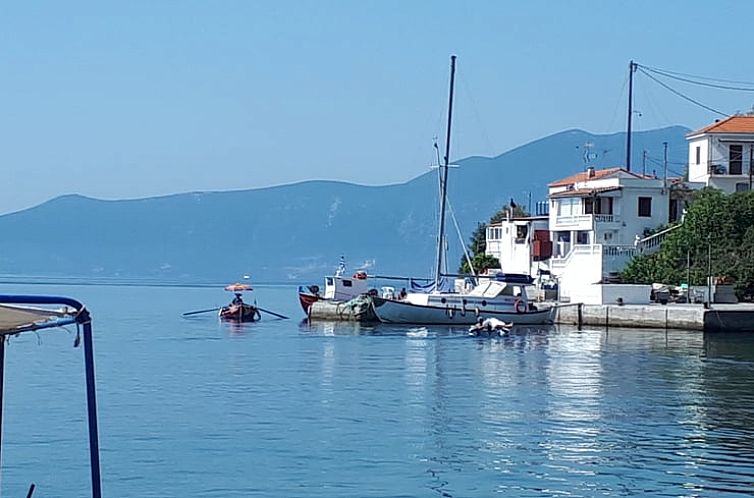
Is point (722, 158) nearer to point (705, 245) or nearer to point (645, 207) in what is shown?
point (645, 207)

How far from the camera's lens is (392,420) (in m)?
28.3

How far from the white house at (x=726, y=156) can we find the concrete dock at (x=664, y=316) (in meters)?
17.1

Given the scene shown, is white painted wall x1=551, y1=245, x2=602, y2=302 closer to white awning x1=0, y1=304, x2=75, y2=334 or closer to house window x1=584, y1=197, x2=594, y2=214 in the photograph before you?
house window x1=584, y1=197, x2=594, y2=214

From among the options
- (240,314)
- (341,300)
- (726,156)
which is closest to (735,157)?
(726,156)

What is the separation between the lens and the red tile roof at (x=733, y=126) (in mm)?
77188

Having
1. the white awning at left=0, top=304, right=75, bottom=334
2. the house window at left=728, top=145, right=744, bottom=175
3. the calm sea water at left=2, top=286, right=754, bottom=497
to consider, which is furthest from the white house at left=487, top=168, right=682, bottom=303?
the white awning at left=0, top=304, right=75, bottom=334

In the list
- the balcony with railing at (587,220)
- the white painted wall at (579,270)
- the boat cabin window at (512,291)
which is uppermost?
the balcony with railing at (587,220)

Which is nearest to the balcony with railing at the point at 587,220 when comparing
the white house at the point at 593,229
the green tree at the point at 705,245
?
the white house at the point at 593,229

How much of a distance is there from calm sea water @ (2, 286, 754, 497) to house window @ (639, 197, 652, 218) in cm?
2282

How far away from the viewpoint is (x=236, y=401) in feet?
105

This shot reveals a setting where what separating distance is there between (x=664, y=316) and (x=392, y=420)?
3239 cm

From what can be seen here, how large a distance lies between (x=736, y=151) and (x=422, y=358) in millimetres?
39629

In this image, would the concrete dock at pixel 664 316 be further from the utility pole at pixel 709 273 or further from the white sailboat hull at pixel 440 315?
the white sailboat hull at pixel 440 315

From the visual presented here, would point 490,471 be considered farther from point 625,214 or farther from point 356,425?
point 625,214
